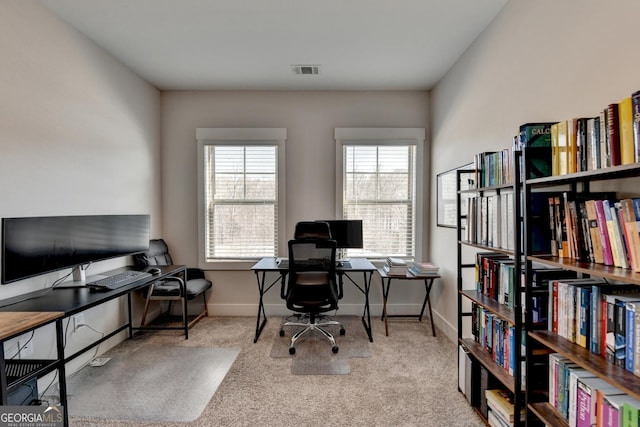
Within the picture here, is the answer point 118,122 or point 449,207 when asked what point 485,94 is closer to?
point 449,207

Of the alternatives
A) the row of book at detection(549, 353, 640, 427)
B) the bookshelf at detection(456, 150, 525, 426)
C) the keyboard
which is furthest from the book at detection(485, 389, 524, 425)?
the keyboard

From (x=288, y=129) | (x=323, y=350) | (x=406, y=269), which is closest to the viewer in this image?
(x=323, y=350)

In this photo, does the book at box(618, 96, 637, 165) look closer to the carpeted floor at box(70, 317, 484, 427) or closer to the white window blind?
the carpeted floor at box(70, 317, 484, 427)

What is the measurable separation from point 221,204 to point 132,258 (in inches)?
44.1

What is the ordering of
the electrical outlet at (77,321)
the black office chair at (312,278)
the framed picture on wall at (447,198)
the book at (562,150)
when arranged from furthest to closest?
1. the framed picture on wall at (447,198)
2. the black office chair at (312,278)
3. the electrical outlet at (77,321)
4. the book at (562,150)

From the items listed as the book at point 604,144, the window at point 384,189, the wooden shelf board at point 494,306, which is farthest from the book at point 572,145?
the window at point 384,189

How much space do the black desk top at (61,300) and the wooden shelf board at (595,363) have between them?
2.50 meters

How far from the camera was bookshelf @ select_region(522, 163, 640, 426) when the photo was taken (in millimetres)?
1070

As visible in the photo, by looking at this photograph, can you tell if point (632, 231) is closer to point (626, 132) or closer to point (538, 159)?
point (626, 132)

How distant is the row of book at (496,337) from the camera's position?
1.74m

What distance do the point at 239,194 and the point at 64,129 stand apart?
70.1 inches

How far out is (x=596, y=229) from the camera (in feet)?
4.04

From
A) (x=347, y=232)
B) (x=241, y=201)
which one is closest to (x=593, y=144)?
(x=347, y=232)

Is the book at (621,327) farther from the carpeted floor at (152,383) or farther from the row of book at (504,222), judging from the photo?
the carpeted floor at (152,383)
